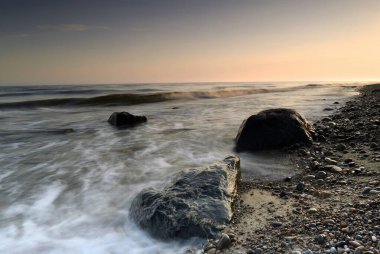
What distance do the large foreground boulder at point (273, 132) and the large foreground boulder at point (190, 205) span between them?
293 cm

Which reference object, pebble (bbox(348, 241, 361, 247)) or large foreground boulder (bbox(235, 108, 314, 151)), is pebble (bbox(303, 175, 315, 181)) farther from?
pebble (bbox(348, 241, 361, 247))

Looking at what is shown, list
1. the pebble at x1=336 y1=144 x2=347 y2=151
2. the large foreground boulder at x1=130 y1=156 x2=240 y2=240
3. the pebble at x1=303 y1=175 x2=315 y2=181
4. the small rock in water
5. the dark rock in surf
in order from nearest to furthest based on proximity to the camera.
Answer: the small rock in water → the large foreground boulder at x1=130 y1=156 x2=240 y2=240 → the pebble at x1=303 y1=175 x2=315 y2=181 → the pebble at x1=336 y1=144 x2=347 y2=151 → the dark rock in surf

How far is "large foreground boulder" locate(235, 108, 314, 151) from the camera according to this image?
828cm

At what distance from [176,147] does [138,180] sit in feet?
Answer: 9.31

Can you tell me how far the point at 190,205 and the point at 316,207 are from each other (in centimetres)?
176

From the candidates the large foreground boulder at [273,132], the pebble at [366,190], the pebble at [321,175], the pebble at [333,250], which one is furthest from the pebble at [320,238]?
the large foreground boulder at [273,132]

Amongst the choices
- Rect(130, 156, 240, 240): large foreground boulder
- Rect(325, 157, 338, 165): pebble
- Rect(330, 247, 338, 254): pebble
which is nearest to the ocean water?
Rect(130, 156, 240, 240): large foreground boulder

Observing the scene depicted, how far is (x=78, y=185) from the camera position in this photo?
22.7ft

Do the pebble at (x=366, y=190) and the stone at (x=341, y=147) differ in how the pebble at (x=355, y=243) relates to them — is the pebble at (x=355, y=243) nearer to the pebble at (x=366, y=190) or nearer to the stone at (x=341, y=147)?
the pebble at (x=366, y=190)

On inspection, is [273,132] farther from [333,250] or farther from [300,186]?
[333,250]

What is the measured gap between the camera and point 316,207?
4742mm

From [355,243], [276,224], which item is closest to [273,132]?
[276,224]

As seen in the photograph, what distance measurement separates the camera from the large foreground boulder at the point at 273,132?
8.28 meters

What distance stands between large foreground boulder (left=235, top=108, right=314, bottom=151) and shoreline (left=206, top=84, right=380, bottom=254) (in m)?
0.54
